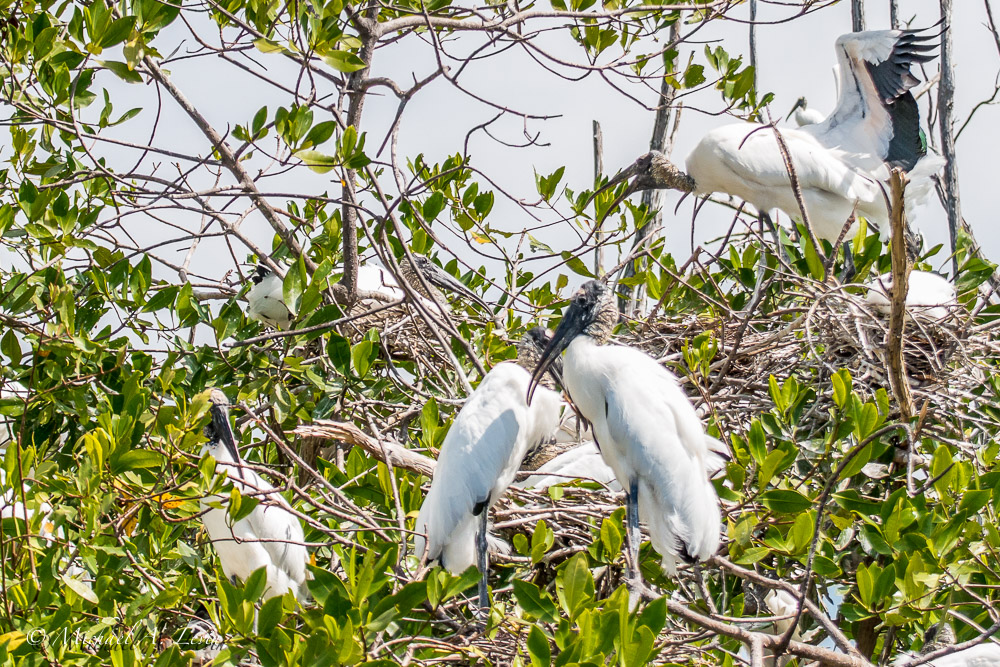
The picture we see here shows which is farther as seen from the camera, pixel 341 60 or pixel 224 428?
pixel 224 428

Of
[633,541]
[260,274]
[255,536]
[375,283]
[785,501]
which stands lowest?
[255,536]

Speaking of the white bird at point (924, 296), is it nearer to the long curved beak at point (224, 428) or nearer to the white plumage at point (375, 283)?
the white plumage at point (375, 283)

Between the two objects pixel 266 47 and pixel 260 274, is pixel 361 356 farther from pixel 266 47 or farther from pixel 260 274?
pixel 260 274

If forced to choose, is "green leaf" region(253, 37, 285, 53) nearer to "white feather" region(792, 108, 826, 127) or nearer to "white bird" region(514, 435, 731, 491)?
"white bird" region(514, 435, 731, 491)

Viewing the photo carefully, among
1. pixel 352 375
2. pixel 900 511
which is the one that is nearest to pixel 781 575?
pixel 900 511

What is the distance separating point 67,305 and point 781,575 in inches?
84.9

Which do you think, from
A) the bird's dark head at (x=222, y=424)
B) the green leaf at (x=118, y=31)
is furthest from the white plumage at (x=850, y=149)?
the green leaf at (x=118, y=31)

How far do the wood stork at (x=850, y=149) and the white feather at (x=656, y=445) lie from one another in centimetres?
211

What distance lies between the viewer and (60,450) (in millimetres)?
3277

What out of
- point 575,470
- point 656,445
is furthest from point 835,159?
point 656,445

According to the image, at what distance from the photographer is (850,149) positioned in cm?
518

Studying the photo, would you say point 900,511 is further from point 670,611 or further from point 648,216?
point 648,216

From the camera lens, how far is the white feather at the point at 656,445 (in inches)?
110

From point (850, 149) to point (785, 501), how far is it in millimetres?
3081
